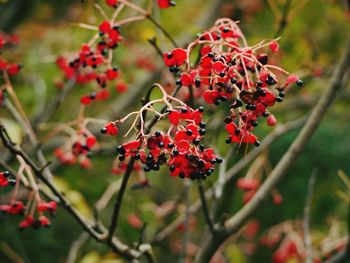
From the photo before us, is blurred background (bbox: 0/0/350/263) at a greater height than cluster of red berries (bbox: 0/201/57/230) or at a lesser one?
lesser

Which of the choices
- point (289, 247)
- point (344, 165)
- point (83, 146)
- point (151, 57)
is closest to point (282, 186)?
point (344, 165)

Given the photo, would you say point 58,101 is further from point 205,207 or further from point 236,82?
point 236,82

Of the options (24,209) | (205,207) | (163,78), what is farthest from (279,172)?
(163,78)

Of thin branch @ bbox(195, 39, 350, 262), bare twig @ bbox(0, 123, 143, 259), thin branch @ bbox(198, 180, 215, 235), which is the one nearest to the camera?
bare twig @ bbox(0, 123, 143, 259)

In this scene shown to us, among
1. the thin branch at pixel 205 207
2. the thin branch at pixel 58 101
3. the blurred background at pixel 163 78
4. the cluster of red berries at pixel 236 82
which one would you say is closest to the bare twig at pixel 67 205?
the thin branch at pixel 205 207

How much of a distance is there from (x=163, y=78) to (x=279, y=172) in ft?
6.98

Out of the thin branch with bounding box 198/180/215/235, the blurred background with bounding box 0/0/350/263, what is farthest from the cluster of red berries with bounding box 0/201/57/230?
the blurred background with bounding box 0/0/350/263

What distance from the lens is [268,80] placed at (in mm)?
1468

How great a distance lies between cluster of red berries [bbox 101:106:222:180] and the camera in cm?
140

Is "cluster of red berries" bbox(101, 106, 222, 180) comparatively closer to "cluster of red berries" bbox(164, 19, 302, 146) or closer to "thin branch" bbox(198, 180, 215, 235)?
"cluster of red berries" bbox(164, 19, 302, 146)

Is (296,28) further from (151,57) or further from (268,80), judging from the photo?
(268,80)

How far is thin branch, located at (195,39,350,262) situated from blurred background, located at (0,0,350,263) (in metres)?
1.33

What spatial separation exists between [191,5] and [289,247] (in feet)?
12.9

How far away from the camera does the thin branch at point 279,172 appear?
2412mm
